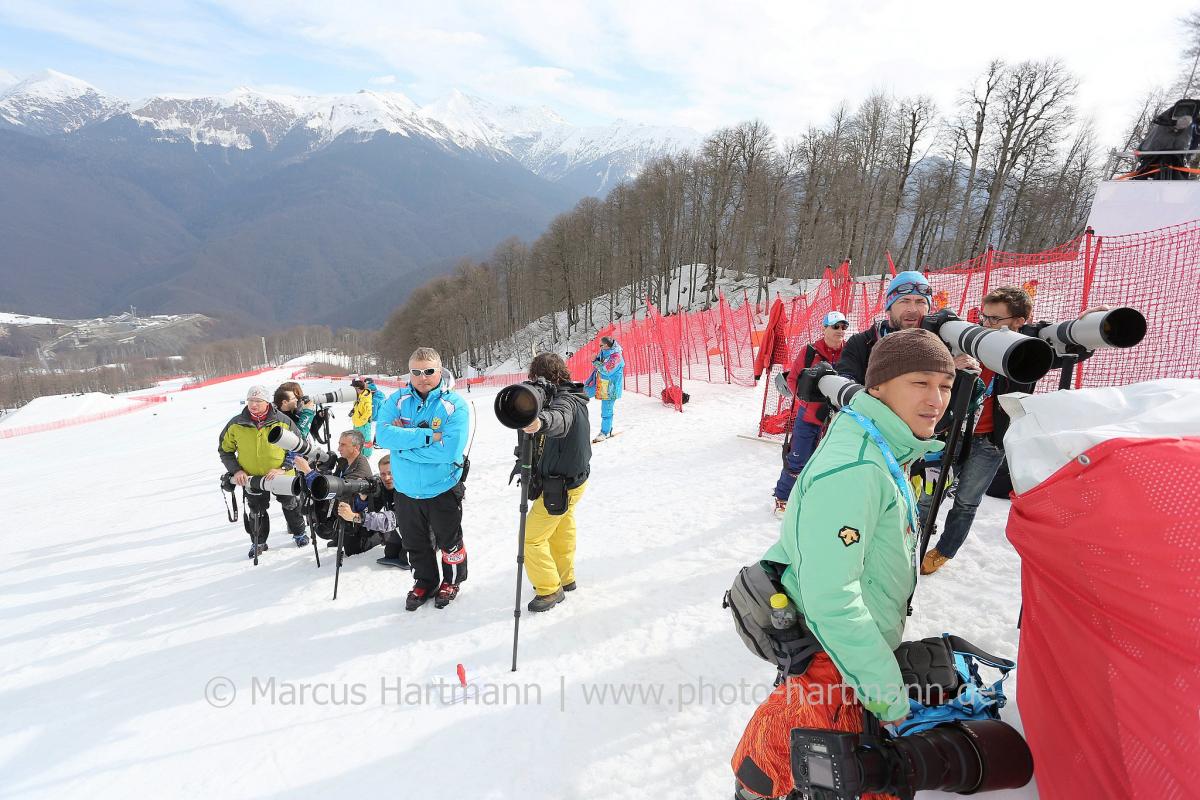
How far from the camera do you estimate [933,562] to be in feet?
12.7

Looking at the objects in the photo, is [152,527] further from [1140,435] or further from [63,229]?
[63,229]

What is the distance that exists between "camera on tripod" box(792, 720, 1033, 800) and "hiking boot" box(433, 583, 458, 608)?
3259mm

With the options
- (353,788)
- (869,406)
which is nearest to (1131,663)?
(869,406)

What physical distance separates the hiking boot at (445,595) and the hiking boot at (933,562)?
3.81m

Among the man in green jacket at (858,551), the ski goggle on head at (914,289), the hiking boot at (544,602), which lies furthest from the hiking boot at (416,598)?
the ski goggle on head at (914,289)

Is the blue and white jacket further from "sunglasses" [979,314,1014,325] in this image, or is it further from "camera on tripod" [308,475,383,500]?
"sunglasses" [979,314,1014,325]

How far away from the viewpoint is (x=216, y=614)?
14.5ft

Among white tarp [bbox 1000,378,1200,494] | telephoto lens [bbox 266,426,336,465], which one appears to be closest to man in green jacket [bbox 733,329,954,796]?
white tarp [bbox 1000,378,1200,494]

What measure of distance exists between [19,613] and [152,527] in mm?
2533

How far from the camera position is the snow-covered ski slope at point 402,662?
273 centimetres

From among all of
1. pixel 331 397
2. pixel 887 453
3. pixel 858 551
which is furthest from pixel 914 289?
pixel 331 397

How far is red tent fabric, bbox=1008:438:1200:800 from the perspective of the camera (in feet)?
3.78

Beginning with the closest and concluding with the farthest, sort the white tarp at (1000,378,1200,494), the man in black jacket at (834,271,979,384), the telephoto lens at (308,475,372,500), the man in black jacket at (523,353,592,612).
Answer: the white tarp at (1000,378,1200,494)
the man in black jacket at (834,271,979,384)
the man in black jacket at (523,353,592,612)
the telephoto lens at (308,475,372,500)

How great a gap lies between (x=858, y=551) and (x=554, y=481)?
251cm
